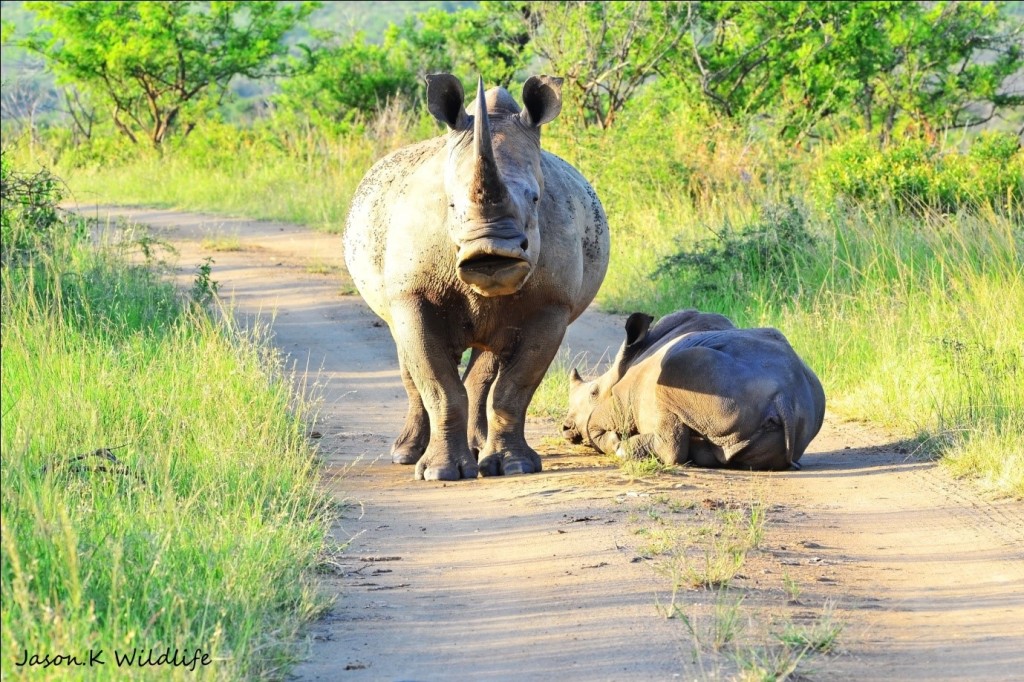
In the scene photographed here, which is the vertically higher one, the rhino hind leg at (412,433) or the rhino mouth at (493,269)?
the rhino mouth at (493,269)

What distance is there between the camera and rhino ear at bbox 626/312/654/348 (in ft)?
26.7

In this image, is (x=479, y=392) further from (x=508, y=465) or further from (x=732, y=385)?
(x=732, y=385)

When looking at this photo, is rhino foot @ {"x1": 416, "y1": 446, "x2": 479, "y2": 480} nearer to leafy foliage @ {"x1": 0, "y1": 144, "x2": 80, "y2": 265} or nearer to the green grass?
the green grass

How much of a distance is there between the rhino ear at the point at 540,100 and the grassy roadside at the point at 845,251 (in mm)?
2666

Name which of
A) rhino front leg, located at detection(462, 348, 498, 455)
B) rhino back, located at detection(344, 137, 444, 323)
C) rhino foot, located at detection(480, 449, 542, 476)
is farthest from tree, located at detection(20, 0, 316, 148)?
rhino foot, located at detection(480, 449, 542, 476)

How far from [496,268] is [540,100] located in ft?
3.87

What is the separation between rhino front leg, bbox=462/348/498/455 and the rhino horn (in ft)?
6.02

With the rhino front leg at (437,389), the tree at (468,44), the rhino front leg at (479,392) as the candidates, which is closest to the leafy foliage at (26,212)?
the rhino front leg at (479,392)

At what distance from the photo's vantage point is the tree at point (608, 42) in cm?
1842

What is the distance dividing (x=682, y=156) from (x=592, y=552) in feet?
34.2

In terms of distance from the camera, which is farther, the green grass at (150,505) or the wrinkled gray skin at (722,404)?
the wrinkled gray skin at (722,404)

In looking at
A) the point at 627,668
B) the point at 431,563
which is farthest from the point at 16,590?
the point at 431,563

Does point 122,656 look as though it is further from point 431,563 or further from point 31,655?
point 431,563

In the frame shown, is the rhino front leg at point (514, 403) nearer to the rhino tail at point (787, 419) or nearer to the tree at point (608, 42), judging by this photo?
the rhino tail at point (787, 419)
